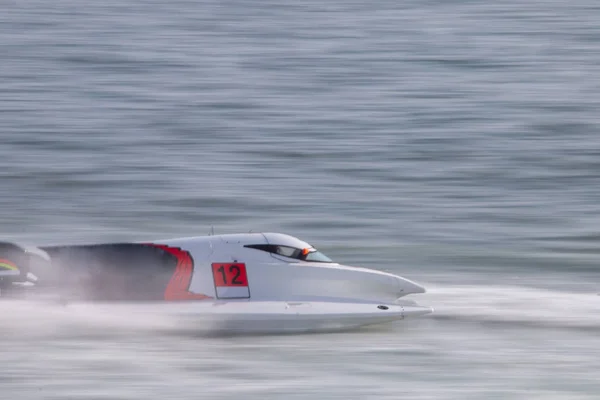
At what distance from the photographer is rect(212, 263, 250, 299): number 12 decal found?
7898 mm

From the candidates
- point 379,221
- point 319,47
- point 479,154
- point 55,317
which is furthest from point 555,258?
point 319,47

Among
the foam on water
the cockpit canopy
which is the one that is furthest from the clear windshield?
the foam on water

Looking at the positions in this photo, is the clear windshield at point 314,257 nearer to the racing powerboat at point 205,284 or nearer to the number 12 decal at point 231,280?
the racing powerboat at point 205,284

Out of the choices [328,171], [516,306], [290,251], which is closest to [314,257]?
[290,251]

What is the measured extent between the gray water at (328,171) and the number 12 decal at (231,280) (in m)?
0.47

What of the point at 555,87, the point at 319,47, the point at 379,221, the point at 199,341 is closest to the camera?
the point at 199,341

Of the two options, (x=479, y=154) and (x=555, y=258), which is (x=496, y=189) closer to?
(x=479, y=154)

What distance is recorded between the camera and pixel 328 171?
1606 cm

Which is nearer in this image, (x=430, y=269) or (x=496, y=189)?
(x=430, y=269)

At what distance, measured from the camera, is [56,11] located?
1038 inches

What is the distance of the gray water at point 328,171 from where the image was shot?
6926 millimetres

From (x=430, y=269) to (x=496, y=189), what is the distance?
173 inches

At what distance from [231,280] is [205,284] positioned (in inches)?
9.3

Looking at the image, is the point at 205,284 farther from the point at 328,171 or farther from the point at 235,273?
the point at 328,171
